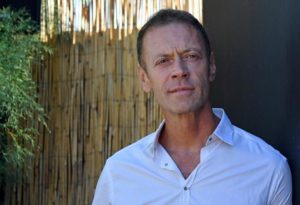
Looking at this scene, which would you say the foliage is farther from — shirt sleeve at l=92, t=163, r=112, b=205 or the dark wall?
the dark wall

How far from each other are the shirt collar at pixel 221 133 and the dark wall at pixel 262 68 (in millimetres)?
47

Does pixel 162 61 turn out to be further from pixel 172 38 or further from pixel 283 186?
pixel 283 186

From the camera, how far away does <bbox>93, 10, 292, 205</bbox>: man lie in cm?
176

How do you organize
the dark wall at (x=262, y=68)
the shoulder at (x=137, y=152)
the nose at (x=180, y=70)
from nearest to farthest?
1. the dark wall at (x=262, y=68)
2. the nose at (x=180, y=70)
3. the shoulder at (x=137, y=152)

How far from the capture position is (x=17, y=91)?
15.8 ft

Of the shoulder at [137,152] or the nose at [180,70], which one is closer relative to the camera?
the nose at [180,70]

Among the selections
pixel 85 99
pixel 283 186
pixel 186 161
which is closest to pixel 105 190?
pixel 186 161

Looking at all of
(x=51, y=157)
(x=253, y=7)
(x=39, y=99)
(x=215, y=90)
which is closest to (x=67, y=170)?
(x=51, y=157)

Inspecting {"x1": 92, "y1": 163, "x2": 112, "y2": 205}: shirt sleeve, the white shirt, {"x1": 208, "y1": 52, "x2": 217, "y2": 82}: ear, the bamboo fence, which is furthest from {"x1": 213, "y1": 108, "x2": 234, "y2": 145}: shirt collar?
the bamboo fence

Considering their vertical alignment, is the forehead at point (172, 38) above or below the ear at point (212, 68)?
above

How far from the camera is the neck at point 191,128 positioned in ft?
6.29

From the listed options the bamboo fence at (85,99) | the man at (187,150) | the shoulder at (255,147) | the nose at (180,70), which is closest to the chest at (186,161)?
the man at (187,150)

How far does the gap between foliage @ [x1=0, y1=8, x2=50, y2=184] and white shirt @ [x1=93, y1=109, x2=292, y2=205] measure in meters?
2.89

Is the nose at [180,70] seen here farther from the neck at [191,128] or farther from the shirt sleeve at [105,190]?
the shirt sleeve at [105,190]
